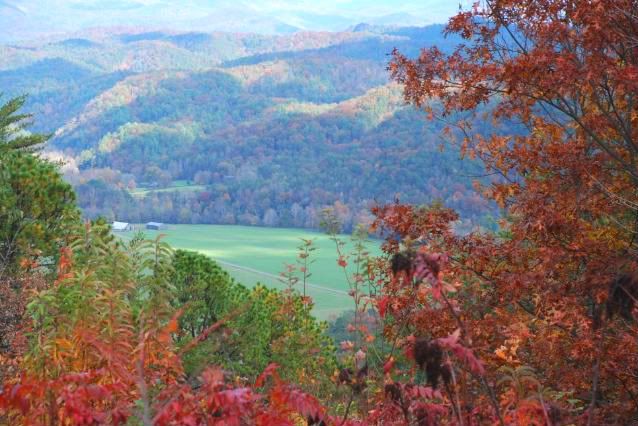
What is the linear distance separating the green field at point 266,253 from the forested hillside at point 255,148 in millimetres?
4572

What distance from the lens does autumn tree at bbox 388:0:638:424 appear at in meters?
5.80

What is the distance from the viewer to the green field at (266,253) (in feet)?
170

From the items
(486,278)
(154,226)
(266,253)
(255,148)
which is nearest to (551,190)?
(486,278)

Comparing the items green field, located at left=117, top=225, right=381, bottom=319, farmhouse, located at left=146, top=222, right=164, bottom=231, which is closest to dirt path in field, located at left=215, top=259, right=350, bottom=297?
green field, located at left=117, top=225, right=381, bottom=319

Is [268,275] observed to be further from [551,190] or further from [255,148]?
[255,148]

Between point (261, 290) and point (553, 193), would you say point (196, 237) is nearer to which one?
point (261, 290)

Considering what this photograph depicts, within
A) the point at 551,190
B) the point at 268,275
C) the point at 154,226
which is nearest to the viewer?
the point at 551,190

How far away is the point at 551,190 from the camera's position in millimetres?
6727

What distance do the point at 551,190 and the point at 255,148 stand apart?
12355 centimetres

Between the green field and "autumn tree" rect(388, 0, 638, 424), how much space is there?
3332cm

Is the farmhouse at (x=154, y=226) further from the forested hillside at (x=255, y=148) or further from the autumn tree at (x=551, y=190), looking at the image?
the autumn tree at (x=551, y=190)

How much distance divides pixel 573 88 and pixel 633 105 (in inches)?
44.0

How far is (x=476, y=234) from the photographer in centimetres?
739

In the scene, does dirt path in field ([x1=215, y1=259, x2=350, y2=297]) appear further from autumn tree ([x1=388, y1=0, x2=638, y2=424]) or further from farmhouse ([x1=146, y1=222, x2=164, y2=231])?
autumn tree ([x1=388, y1=0, x2=638, y2=424])
